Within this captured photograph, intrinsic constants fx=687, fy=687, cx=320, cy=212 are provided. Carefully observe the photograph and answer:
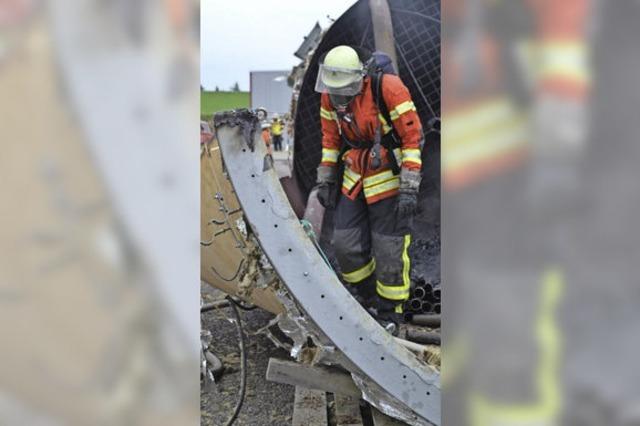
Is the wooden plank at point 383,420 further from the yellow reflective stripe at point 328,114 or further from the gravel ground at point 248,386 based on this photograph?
the yellow reflective stripe at point 328,114

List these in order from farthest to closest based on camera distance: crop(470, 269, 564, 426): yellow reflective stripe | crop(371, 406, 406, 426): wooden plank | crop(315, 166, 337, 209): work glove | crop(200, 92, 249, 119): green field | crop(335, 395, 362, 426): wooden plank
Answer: crop(200, 92, 249, 119): green field < crop(315, 166, 337, 209): work glove < crop(335, 395, 362, 426): wooden plank < crop(371, 406, 406, 426): wooden plank < crop(470, 269, 564, 426): yellow reflective stripe

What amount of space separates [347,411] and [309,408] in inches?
8.1

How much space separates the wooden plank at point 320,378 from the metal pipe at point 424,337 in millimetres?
635

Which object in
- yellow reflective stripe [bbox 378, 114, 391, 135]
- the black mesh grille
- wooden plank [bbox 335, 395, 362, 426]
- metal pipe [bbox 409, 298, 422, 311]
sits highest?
the black mesh grille

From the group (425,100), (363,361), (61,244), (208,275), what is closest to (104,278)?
(61,244)

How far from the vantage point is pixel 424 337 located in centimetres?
349

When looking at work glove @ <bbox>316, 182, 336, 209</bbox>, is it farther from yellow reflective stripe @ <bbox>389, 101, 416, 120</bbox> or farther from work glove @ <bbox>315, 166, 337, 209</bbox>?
yellow reflective stripe @ <bbox>389, 101, 416, 120</bbox>

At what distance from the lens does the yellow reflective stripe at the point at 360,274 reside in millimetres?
3754

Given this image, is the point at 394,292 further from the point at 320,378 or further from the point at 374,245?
the point at 320,378

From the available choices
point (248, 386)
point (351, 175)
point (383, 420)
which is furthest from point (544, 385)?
point (248, 386)

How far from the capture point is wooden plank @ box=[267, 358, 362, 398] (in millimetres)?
2943

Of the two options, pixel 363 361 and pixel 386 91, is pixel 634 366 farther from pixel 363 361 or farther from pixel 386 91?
pixel 386 91

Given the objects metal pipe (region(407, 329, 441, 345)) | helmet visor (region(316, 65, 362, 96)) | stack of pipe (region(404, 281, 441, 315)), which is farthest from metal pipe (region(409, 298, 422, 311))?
helmet visor (region(316, 65, 362, 96))

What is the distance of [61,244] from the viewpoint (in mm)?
916
